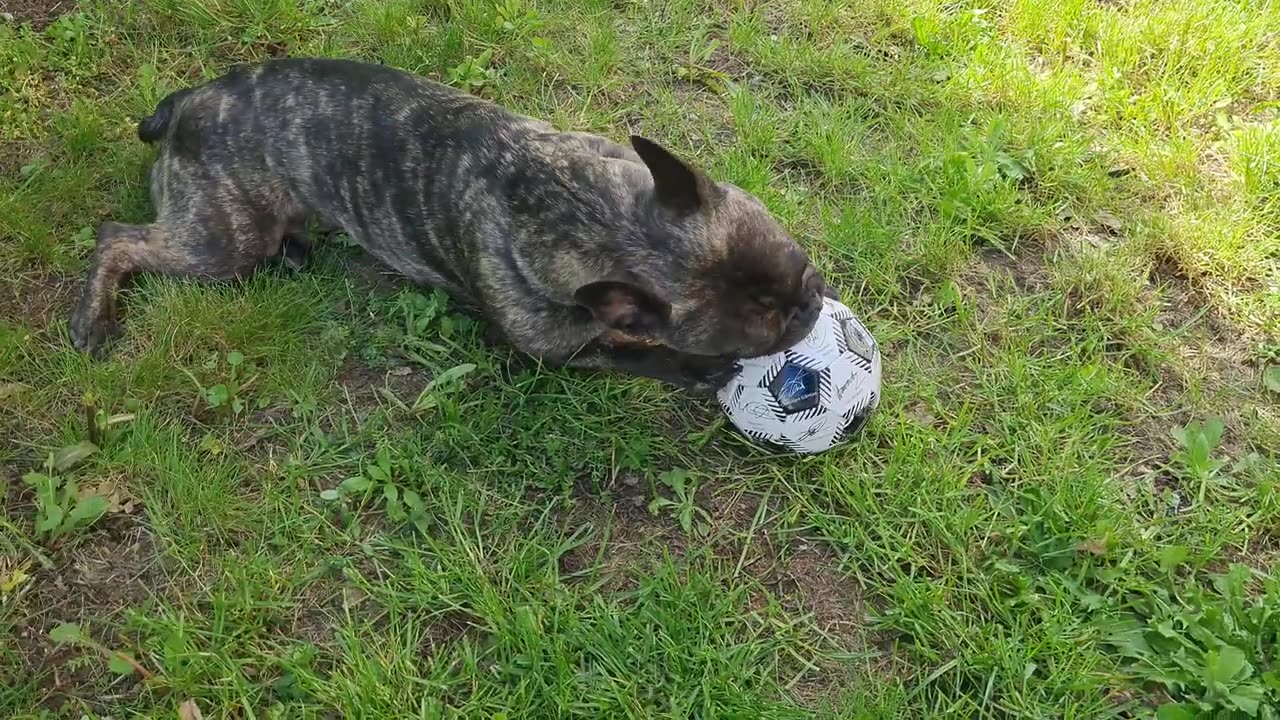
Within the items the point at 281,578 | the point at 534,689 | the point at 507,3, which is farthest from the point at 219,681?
the point at 507,3

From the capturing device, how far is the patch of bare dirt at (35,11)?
5.33 meters

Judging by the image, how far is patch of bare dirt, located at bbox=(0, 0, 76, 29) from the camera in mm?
5332

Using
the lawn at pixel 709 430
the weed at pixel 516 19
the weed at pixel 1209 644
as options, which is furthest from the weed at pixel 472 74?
the weed at pixel 1209 644

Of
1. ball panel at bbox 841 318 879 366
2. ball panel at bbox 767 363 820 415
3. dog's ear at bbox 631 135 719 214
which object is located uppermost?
dog's ear at bbox 631 135 719 214

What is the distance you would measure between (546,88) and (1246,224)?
356cm

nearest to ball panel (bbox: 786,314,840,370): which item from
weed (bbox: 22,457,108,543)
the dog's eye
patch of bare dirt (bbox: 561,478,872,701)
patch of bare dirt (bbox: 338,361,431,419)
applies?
the dog's eye

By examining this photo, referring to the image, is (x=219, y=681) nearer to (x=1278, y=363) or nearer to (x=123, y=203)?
(x=123, y=203)

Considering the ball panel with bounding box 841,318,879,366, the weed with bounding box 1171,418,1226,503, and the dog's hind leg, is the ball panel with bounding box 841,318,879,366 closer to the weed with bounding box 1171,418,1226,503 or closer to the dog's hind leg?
the weed with bounding box 1171,418,1226,503

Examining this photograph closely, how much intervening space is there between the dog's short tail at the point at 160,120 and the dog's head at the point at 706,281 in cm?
241

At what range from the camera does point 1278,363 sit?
4.07 meters

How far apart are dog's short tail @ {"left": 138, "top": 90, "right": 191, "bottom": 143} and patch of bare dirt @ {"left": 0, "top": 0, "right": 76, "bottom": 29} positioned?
59.9 inches

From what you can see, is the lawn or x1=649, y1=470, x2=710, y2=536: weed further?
x1=649, y1=470, x2=710, y2=536: weed

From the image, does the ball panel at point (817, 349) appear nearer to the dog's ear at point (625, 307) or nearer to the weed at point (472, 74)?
the dog's ear at point (625, 307)

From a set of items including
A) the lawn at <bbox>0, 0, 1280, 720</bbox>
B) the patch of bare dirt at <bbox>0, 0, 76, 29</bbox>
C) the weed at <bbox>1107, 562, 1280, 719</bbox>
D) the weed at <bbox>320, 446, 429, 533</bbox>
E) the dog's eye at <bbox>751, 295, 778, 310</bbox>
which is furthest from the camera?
the patch of bare dirt at <bbox>0, 0, 76, 29</bbox>
